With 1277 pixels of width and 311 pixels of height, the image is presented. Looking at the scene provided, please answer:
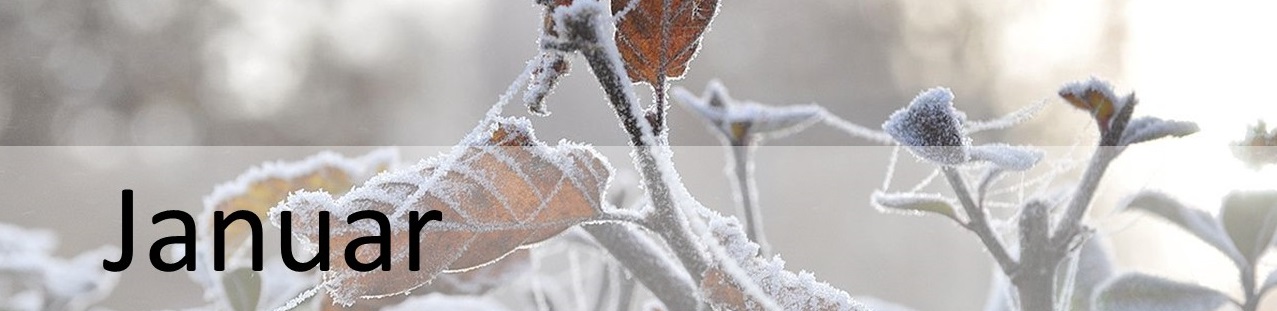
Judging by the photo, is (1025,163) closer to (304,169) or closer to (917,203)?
(917,203)

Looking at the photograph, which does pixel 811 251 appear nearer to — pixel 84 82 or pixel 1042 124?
pixel 1042 124

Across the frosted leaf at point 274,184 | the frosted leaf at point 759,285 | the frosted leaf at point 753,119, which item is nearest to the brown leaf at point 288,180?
the frosted leaf at point 274,184

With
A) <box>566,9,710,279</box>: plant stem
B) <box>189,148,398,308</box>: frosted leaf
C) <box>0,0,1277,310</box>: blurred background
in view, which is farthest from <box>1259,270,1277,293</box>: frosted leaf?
<box>0,0,1277,310</box>: blurred background

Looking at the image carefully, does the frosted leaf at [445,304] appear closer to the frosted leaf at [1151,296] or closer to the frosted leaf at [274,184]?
the frosted leaf at [274,184]

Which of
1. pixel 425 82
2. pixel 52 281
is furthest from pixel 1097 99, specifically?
pixel 425 82

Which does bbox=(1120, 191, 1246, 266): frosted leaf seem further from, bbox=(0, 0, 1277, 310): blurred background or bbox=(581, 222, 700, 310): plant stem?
bbox=(0, 0, 1277, 310): blurred background
